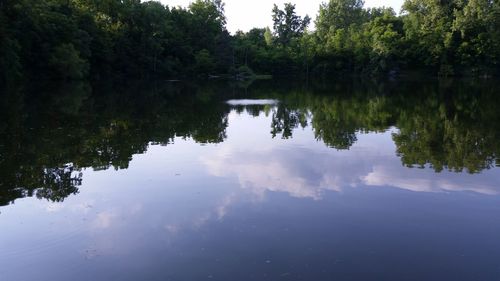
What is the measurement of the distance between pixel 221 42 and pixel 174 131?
64072 millimetres

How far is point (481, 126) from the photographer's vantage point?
18484mm

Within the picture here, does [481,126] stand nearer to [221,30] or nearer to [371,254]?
[371,254]

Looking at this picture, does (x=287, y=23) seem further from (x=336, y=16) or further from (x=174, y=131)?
(x=174, y=131)

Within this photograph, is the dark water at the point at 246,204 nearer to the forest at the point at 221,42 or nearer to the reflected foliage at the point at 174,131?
the reflected foliage at the point at 174,131

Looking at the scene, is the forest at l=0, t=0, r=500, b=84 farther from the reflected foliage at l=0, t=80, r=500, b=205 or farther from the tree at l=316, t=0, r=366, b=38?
the reflected foliage at l=0, t=80, r=500, b=205

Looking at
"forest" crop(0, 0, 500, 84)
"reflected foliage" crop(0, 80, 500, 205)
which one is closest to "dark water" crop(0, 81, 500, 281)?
"reflected foliage" crop(0, 80, 500, 205)

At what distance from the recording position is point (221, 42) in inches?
3127

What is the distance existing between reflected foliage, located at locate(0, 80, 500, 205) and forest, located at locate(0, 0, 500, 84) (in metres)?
20.0

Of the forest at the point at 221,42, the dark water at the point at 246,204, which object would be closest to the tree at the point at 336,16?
the forest at the point at 221,42

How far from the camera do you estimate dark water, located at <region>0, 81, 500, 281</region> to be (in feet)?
19.4

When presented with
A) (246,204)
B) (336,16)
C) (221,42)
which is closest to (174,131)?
(246,204)

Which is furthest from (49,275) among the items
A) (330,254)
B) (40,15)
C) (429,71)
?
(429,71)

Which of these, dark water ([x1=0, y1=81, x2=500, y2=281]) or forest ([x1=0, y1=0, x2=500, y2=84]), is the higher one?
forest ([x1=0, y1=0, x2=500, y2=84])

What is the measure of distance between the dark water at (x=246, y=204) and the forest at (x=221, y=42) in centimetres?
3344
